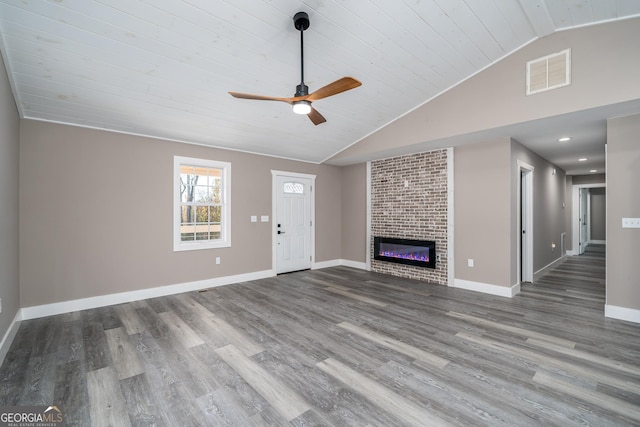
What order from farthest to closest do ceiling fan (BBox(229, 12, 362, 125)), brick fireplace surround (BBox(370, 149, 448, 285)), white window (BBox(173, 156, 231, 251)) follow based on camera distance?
brick fireplace surround (BBox(370, 149, 448, 285)), white window (BBox(173, 156, 231, 251)), ceiling fan (BBox(229, 12, 362, 125))

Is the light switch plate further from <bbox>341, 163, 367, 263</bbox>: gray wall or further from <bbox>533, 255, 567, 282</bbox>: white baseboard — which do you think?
<bbox>341, 163, 367, 263</bbox>: gray wall

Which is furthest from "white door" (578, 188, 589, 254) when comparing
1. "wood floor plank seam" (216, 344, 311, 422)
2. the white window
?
"wood floor plank seam" (216, 344, 311, 422)

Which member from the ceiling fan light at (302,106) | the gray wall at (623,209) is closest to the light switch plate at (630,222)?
the gray wall at (623,209)

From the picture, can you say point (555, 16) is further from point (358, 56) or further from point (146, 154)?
point (146, 154)

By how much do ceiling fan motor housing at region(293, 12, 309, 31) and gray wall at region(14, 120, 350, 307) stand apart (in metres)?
3.06

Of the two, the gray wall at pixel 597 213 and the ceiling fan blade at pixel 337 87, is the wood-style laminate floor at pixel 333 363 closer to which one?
the ceiling fan blade at pixel 337 87

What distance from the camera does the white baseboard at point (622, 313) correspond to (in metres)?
3.42

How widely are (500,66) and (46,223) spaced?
634 cm

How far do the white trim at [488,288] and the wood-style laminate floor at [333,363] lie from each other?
0.17 meters

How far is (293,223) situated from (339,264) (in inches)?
67.8

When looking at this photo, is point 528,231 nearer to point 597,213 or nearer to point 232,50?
point 232,50

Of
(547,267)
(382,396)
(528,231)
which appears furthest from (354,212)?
(382,396)

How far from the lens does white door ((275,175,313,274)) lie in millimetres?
6145

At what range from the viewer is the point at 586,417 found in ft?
6.11
